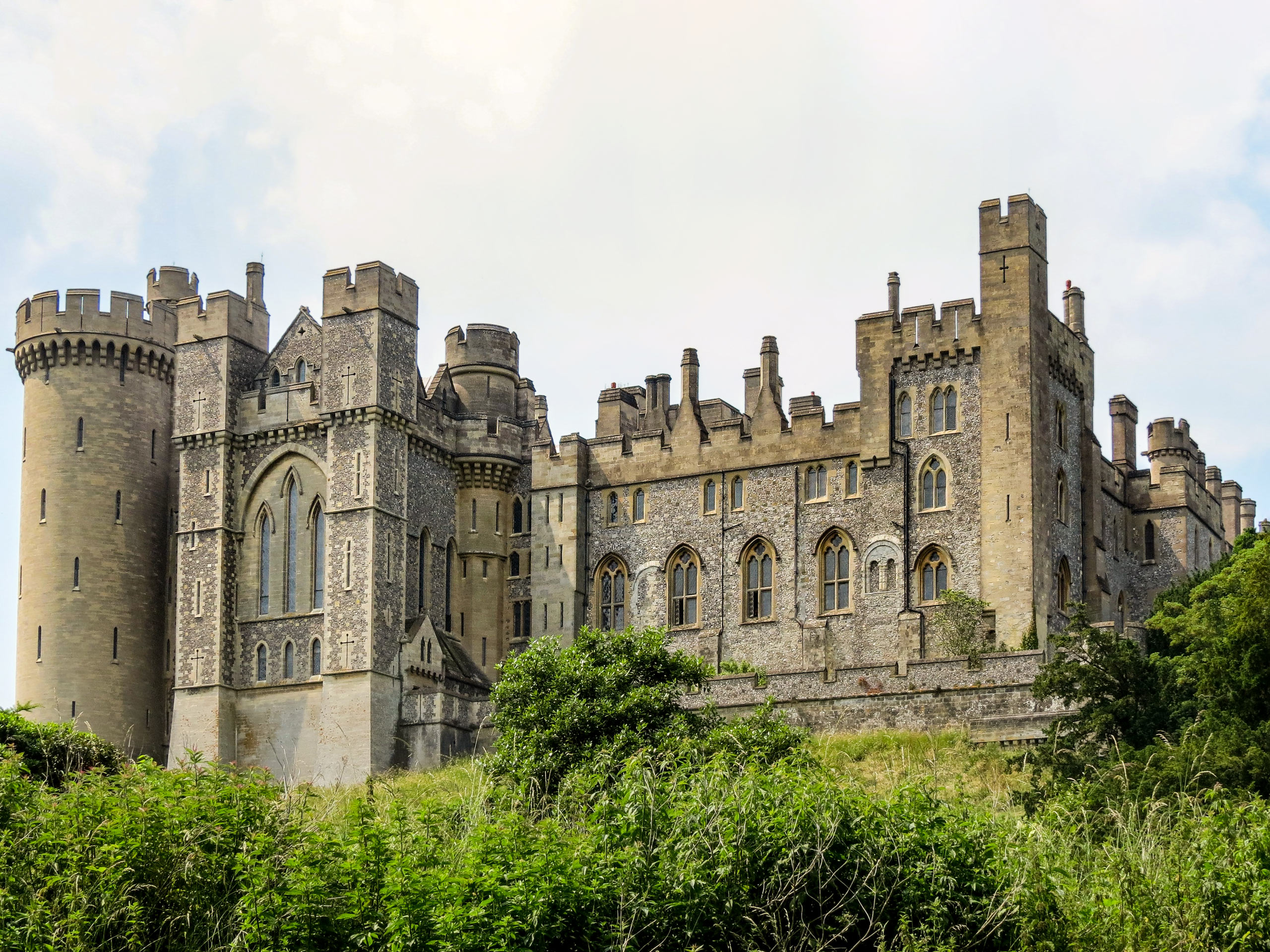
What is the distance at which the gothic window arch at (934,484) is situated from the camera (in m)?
54.6

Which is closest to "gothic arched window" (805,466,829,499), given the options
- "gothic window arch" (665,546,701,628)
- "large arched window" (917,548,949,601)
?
"large arched window" (917,548,949,601)

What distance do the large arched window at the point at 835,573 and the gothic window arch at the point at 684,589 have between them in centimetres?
380

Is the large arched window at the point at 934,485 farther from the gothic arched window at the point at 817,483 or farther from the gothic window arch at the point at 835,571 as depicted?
the gothic arched window at the point at 817,483

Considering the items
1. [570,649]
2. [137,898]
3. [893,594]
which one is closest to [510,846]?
[137,898]

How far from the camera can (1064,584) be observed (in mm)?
55156

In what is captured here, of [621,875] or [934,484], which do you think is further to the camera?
[934,484]

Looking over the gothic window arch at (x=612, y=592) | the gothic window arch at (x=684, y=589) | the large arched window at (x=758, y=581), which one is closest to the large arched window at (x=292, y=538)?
the gothic window arch at (x=612, y=592)

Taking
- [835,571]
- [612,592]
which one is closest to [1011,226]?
[835,571]

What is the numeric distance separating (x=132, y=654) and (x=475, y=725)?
1115cm

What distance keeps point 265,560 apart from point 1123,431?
26.1 meters

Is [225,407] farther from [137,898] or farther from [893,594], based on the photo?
[137,898]

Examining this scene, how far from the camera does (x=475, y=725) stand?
5634cm

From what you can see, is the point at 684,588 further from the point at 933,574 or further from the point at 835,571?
the point at 933,574

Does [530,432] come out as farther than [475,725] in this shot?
Yes
